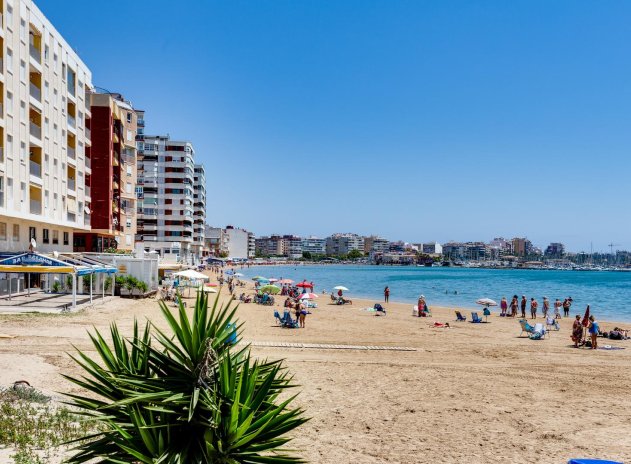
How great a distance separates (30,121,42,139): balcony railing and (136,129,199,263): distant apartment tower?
6228 cm

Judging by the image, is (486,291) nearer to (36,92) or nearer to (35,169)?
(35,169)

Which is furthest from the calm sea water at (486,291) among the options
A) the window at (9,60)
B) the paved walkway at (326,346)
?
the window at (9,60)

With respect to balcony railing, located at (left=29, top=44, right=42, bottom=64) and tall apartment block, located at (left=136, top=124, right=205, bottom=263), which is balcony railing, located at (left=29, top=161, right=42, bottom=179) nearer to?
balcony railing, located at (left=29, top=44, right=42, bottom=64)

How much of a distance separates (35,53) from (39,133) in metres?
5.09

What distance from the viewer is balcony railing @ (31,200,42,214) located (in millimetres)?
32947

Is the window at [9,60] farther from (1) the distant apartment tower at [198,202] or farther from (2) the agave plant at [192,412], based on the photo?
(1) the distant apartment tower at [198,202]

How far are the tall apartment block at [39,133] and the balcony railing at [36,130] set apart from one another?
0.21ft

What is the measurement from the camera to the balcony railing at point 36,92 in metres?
32.7

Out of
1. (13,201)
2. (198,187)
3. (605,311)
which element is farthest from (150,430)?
(198,187)

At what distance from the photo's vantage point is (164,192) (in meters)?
97.6

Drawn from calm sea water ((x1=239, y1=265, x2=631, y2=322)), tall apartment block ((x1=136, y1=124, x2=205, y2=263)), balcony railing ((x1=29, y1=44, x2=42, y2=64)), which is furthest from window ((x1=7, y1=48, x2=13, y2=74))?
tall apartment block ((x1=136, y1=124, x2=205, y2=263))

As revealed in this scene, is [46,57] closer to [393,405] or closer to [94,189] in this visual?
[94,189]

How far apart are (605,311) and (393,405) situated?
152 feet

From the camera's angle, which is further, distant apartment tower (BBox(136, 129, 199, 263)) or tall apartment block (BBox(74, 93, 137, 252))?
distant apartment tower (BBox(136, 129, 199, 263))
